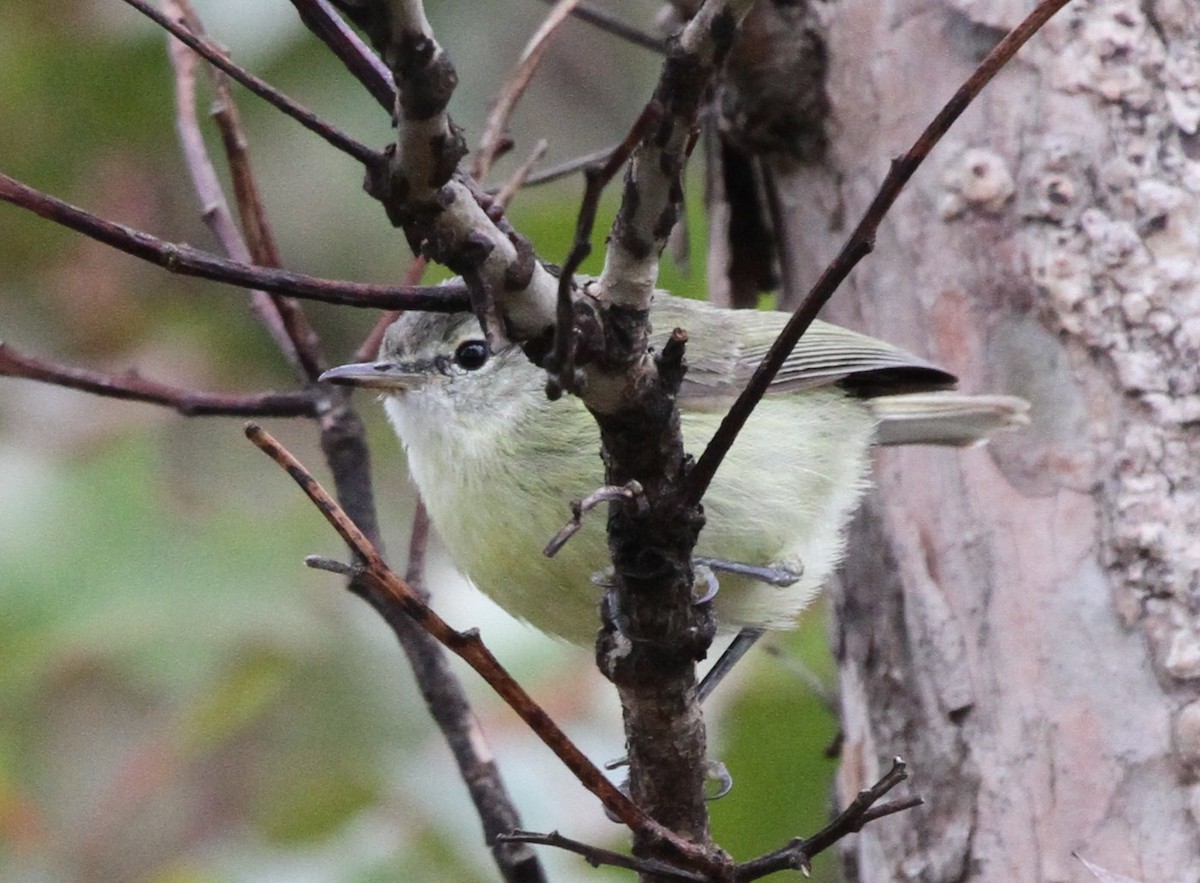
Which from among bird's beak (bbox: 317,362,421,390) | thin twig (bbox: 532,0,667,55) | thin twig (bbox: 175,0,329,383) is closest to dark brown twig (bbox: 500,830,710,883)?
bird's beak (bbox: 317,362,421,390)

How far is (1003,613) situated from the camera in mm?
2979

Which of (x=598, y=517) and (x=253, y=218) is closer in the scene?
(x=598, y=517)

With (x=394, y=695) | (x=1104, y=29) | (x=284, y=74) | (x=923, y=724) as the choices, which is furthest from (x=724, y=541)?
(x=284, y=74)

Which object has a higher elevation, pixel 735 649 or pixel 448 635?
pixel 735 649

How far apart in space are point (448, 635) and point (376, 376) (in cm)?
160

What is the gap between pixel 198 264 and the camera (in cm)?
150

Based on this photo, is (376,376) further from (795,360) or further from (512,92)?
(795,360)

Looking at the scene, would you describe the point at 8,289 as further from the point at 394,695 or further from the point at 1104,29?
the point at 1104,29

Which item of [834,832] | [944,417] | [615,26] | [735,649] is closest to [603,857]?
[834,832]

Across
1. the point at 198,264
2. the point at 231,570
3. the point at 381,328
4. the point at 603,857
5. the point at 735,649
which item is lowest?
the point at 603,857

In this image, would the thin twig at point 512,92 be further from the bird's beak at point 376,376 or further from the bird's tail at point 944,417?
the bird's tail at point 944,417

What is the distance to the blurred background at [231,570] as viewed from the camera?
3.79m

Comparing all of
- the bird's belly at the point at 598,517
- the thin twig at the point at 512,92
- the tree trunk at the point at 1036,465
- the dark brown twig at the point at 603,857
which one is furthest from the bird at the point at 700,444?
the dark brown twig at the point at 603,857

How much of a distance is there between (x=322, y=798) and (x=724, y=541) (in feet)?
4.30
